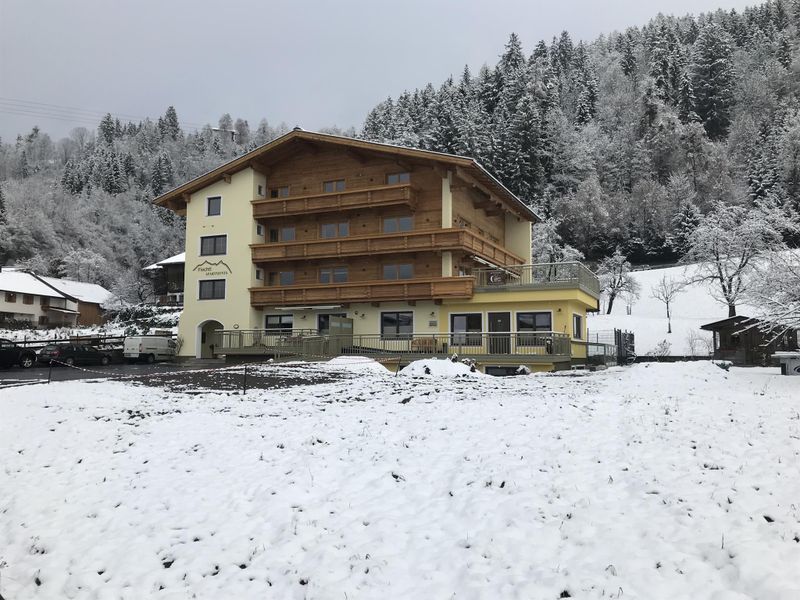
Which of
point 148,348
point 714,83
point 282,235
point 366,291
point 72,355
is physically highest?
point 714,83

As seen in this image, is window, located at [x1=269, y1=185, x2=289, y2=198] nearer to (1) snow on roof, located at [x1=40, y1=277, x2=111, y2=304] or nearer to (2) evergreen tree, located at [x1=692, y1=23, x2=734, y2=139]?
(1) snow on roof, located at [x1=40, y1=277, x2=111, y2=304]

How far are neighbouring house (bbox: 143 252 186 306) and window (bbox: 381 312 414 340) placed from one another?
30.0m

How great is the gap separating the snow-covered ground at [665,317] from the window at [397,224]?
20332mm

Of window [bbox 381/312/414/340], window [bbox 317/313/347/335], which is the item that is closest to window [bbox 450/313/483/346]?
window [bbox 381/312/414/340]

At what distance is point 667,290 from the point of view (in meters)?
57.6

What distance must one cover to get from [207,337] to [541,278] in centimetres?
2338

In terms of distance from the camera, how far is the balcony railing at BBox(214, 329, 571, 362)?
27.7m

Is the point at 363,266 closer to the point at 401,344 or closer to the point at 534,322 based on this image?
the point at 401,344

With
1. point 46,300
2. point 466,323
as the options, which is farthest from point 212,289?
point 46,300

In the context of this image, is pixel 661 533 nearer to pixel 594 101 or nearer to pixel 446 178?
pixel 446 178

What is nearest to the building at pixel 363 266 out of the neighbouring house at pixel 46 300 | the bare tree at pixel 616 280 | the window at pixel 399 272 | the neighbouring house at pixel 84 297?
the window at pixel 399 272

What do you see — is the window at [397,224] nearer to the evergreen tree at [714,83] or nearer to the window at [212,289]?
the window at [212,289]

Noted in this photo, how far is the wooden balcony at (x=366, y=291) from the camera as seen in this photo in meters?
31.5

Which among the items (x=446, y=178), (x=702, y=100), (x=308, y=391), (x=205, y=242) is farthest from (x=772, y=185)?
(x=308, y=391)
